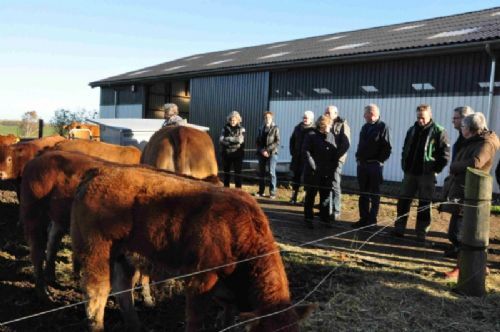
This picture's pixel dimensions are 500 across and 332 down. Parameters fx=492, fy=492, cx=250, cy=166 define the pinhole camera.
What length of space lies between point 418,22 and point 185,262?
1948 cm

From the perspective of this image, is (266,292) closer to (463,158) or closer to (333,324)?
(333,324)

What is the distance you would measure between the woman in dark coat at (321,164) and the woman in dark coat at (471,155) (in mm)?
2234

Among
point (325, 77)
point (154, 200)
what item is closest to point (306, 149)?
point (154, 200)

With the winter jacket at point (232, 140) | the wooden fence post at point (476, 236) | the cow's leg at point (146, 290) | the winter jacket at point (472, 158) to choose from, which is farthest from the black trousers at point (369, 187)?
the cow's leg at point (146, 290)

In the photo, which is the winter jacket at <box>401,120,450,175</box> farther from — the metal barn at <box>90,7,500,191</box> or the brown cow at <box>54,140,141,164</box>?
the metal barn at <box>90,7,500,191</box>

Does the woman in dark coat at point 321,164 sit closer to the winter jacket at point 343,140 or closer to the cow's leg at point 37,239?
the winter jacket at point 343,140

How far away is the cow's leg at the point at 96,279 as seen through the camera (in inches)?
149

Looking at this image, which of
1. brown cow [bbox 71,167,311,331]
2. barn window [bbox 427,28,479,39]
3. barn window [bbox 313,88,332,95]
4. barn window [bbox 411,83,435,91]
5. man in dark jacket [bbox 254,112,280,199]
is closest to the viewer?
brown cow [bbox 71,167,311,331]

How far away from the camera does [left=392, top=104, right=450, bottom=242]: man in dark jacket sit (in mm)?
7273

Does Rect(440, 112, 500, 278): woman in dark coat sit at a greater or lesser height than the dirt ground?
greater

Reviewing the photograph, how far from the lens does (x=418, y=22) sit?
66.4 ft

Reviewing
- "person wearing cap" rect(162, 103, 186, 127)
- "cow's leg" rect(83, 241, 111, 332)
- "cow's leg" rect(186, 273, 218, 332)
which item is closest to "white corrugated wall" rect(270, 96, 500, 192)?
"person wearing cap" rect(162, 103, 186, 127)

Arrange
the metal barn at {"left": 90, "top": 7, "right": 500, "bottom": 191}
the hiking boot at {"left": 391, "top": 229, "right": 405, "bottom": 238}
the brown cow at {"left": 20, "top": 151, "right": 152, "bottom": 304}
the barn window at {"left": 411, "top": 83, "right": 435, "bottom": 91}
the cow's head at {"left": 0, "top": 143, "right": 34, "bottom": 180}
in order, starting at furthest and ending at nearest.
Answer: the barn window at {"left": 411, "top": 83, "right": 435, "bottom": 91} → the metal barn at {"left": 90, "top": 7, "right": 500, "bottom": 191} → the cow's head at {"left": 0, "top": 143, "right": 34, "bottom": 180} → the hiking boot at {"left": 391, "top": 229, "right": 405, "bottom": 238} → the brown cow at {"left": 20, "top": 151, "right": 152, "bottom": 304}

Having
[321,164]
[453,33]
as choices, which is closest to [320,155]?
[321,164]
